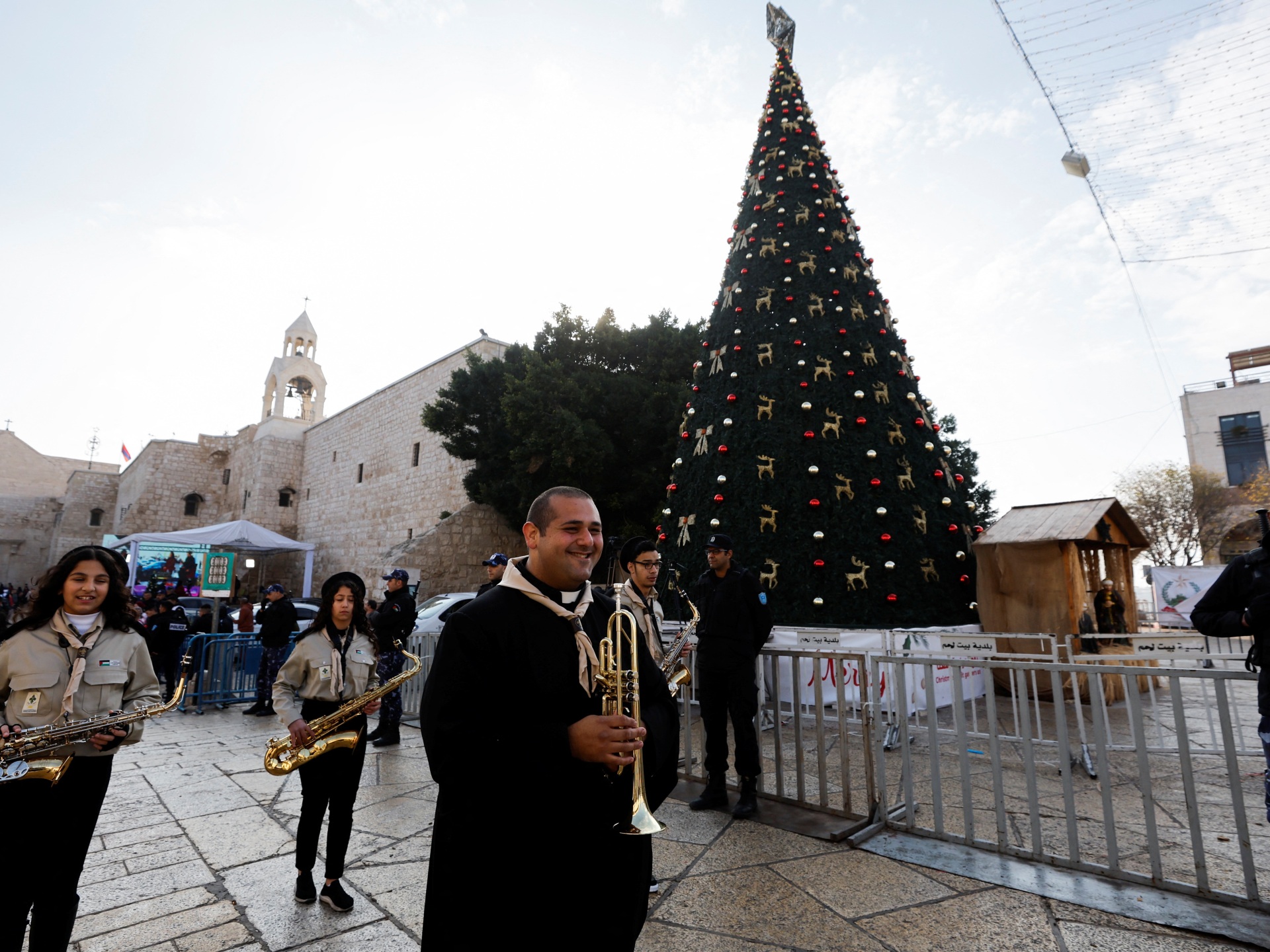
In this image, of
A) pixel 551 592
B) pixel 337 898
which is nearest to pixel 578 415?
pixel 337 898

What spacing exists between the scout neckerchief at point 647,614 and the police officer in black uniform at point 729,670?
1.65 feet

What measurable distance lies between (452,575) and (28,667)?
17.8m

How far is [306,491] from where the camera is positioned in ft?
106

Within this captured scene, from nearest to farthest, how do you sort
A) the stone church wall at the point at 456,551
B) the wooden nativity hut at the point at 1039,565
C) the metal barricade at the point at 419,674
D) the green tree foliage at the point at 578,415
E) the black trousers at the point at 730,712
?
1. the black trousers at the point at 730,712
2. the wooden nativity hut at the point at 1039,565
3. the metal barricade at the point at 419,674
4. the green tree foliage at the point at 578,415
5. the stone church wall at the point at 456,551

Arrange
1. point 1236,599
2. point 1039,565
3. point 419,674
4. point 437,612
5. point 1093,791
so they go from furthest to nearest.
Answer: point 437,612 → point 1039,565 → point 419,674 → point 1093,791 → point 1236,599

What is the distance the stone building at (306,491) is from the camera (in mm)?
21156

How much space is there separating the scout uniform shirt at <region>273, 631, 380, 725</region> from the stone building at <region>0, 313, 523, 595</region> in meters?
16.5

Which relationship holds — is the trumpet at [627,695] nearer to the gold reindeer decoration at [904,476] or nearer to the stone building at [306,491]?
the gold reindeer decoration at [904,476]

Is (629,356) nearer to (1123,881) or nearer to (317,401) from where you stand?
(1123,881)

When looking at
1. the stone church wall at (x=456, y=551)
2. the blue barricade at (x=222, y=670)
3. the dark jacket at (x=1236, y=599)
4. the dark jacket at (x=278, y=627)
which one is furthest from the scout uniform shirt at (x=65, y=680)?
the stone church wall at (x=456, y=551)

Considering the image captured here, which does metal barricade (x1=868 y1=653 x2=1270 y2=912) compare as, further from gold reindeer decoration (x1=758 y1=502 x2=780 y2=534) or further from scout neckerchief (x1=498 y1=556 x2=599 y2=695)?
gold reindeer decoration (x1=758 y1=502 x2=780 y2=534)

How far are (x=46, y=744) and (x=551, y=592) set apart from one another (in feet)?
7.42

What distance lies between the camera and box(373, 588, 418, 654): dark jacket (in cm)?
622

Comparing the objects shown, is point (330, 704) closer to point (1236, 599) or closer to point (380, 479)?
point (1236, 599)
